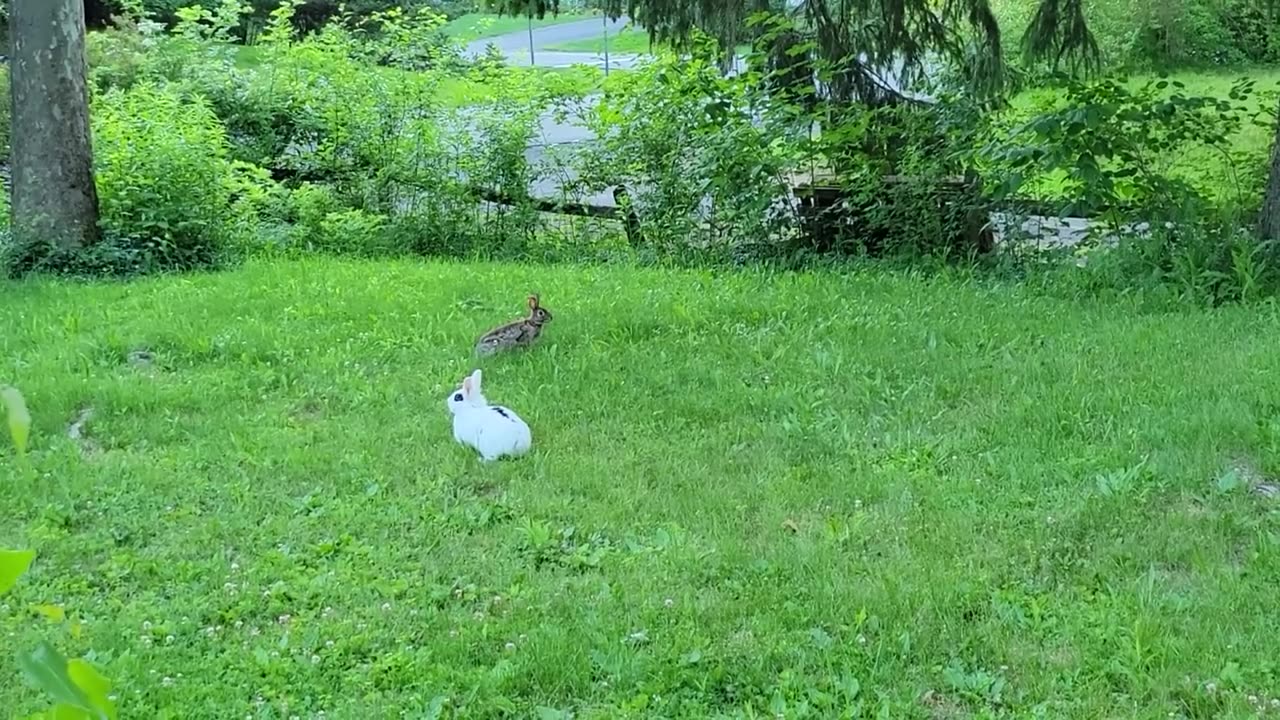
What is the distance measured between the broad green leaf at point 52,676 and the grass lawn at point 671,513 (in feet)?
7.28

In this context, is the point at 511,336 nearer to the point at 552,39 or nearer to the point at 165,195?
the point at 165,195

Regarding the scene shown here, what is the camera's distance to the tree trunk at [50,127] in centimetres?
862

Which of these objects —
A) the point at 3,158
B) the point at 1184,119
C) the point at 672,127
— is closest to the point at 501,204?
the point at 672,127

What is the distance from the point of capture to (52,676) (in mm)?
979

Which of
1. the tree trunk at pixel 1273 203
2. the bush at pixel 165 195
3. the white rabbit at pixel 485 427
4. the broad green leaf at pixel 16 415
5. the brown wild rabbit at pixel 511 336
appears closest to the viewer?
the broad green leaf at pixel 16 415

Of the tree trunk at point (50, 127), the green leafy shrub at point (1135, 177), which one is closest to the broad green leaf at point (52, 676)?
the green leafy shrub at point (1135, 177)

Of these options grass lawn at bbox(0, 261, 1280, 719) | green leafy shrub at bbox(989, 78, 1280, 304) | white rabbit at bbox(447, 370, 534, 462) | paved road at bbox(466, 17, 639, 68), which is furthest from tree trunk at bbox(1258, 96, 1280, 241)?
paved road at bbox(466, 17, 639, 68)

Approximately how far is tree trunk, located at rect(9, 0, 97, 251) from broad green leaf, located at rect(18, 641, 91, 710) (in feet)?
28.5

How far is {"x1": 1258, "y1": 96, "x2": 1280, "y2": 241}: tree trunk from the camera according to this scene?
7.50 meters

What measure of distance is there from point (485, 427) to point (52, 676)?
3910 millimetres

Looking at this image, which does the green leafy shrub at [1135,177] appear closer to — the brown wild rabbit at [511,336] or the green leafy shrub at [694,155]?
the green leafy shrub at [694,155]

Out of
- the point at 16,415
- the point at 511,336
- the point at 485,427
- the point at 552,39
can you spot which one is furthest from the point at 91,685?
the point at 552,39

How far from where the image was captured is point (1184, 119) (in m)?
8.17

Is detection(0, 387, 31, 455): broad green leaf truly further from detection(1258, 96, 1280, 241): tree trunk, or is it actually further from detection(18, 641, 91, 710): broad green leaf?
detection(1258, 96, 1280, 241): tree trunk
